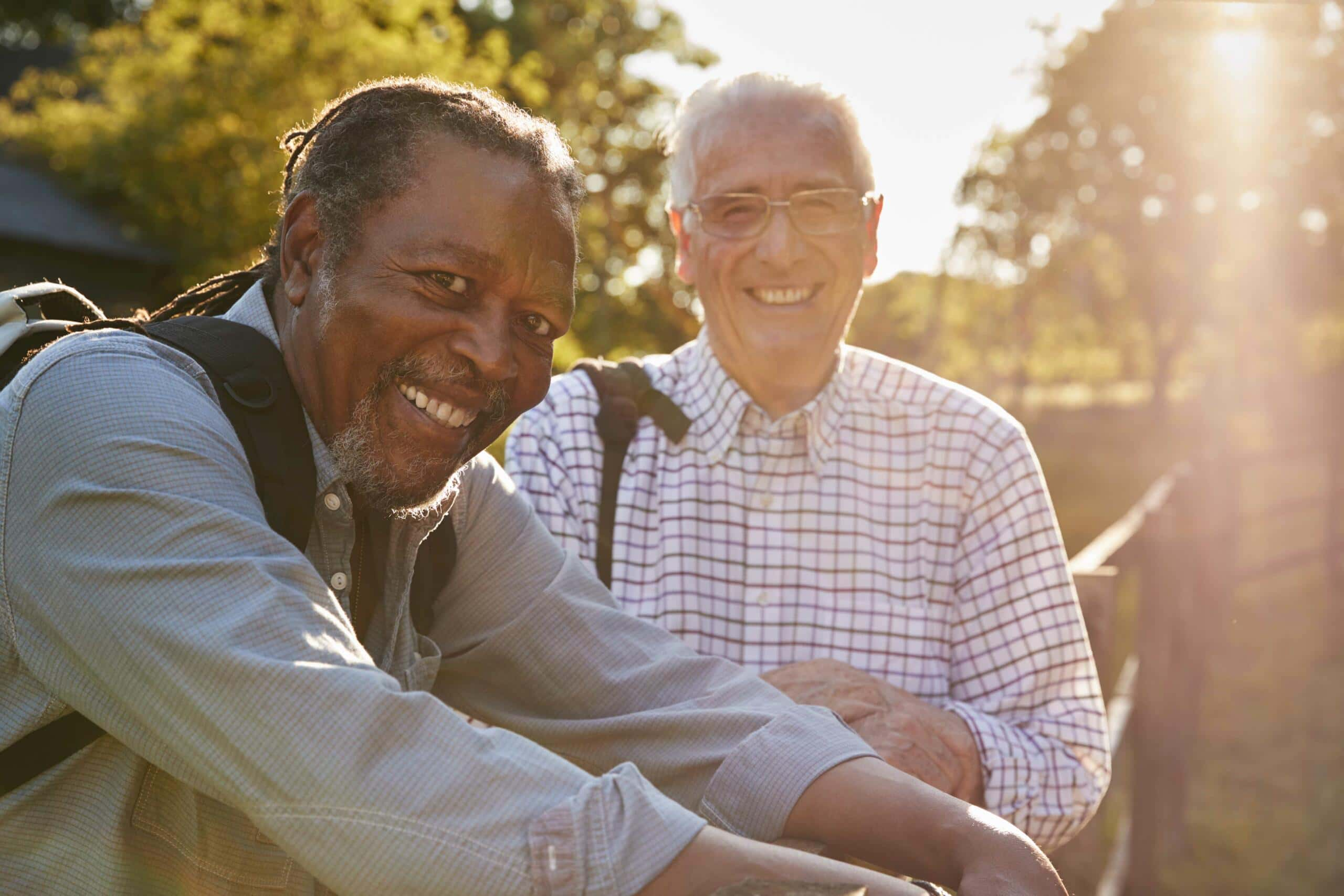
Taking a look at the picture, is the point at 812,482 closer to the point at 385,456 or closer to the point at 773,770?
the point at 773,770

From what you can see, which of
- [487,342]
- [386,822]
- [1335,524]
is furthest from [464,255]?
[1335,524]

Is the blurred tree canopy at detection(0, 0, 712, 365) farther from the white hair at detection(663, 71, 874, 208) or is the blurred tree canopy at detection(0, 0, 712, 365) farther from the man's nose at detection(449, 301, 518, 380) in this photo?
the man's nose at detection(449, 301, 518, 380)

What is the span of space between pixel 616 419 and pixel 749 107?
803 millimetres

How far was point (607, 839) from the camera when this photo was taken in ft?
4.16

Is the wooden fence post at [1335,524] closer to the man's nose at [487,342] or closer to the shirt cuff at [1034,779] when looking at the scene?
the shirt cuff at [1034,779]

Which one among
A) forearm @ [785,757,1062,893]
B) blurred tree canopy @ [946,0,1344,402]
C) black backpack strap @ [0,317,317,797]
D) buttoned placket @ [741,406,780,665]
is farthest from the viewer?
blurred tree canopy @ [946,0,1344,402]

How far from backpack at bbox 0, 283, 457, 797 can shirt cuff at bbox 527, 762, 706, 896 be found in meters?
0.52

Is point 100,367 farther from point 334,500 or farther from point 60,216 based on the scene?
point 60,216

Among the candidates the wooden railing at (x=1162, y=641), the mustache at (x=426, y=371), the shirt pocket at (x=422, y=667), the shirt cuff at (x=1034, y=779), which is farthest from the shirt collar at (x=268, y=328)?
the wooden railing at (x=1162, y=641)

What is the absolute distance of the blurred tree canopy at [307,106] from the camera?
607 inches

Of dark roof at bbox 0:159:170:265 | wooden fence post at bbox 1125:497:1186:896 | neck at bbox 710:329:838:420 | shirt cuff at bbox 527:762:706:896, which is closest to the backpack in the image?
shirt cuff at bbox 527:762:706:896

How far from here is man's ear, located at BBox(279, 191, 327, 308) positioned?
1712mm

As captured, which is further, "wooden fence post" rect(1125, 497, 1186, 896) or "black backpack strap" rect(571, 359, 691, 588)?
"wooden fence post" rect(1125, 497, 1186, 896)

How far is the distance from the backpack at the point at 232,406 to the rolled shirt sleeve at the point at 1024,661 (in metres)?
1.48
